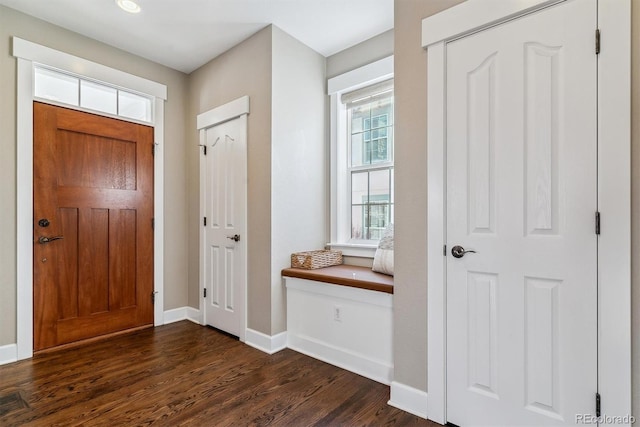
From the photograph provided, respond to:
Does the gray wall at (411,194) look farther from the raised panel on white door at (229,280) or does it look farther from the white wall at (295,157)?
the raised panel on white door at (229,280)

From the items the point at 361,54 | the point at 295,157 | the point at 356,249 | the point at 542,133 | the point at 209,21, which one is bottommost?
the point at 356,249

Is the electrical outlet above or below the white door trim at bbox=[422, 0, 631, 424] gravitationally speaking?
Answer: below

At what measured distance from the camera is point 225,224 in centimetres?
316

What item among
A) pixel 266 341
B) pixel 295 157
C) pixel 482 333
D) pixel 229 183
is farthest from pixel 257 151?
pixel 482 333

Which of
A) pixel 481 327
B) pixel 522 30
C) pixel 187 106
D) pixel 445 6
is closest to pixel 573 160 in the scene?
pixel 522 30

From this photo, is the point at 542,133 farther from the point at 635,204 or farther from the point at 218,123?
the point at 218,123

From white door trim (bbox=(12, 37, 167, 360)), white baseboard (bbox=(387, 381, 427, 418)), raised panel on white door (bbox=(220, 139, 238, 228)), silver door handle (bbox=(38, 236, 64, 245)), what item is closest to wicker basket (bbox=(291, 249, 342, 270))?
raised panel on white door (bbox=(220, 139, 238, 228))

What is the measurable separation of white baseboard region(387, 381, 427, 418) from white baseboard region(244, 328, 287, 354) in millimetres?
1096

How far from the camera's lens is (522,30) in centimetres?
156

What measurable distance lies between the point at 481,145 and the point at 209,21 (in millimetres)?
2342

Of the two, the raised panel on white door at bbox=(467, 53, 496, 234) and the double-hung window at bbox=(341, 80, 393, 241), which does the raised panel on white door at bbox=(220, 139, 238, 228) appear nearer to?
the double-hung window at bbox=(341, 80, 393, 241)

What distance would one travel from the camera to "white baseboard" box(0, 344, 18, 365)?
2.47 meters

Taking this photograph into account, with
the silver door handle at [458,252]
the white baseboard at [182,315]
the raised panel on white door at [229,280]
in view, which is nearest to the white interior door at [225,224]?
the raised panel on white door at [229,280]

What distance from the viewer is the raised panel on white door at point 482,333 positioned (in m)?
1.64
